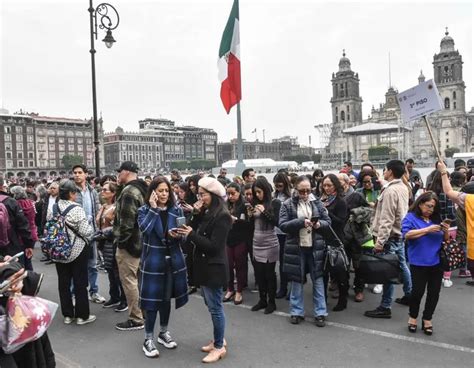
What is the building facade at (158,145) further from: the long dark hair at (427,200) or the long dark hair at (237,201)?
the long dark hair at (427,200)

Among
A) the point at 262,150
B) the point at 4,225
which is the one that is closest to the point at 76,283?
the point at 4,225

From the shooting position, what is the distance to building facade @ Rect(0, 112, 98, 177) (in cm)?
9344

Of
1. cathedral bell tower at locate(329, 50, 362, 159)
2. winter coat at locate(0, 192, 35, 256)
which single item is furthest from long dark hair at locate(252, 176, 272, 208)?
cathedral bell tower at locate(329, 50, 362, 159)

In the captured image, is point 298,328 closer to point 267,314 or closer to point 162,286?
point 267,314

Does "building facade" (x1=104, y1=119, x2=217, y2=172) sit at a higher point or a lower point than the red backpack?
higher

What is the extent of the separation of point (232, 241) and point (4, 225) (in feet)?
9.29

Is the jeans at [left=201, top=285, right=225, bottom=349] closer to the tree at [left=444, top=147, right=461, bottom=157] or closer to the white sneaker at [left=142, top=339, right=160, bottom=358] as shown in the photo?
the white sneaker at [left=142, top=339, right=160, bottom=358]

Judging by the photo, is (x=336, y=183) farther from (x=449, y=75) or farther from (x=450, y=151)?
(x=449, y=75)

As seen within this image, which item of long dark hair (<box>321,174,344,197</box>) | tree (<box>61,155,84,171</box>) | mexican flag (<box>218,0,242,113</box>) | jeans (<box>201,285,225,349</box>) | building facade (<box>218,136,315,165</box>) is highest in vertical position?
building facade (<box>218,136,315,165</box>)

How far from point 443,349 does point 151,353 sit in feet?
9.29

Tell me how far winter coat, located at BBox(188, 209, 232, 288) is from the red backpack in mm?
2540

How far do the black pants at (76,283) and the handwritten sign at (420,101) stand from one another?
449 centimetres

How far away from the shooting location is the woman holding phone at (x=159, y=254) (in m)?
3.75

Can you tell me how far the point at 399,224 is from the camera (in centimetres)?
490
